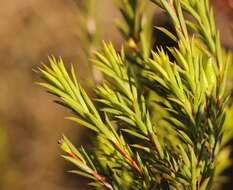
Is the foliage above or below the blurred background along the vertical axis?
below

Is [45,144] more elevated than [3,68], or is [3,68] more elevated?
[3,68]

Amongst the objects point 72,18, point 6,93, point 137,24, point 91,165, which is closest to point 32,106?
point 6,93

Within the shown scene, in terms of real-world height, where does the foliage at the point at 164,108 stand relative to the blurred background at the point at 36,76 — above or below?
below

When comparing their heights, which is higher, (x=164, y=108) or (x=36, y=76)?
(x=36, y=76)

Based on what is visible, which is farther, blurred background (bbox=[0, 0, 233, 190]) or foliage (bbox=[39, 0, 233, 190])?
blurred background (bbox=[0, 0, 233, 190])

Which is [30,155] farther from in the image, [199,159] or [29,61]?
[199,159]

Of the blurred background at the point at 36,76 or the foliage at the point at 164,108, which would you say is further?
the blurred background at the point at 36,76

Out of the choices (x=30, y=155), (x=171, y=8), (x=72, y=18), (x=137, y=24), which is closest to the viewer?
(x=171, y=8)

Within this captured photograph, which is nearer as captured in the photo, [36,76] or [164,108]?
[164,108]
